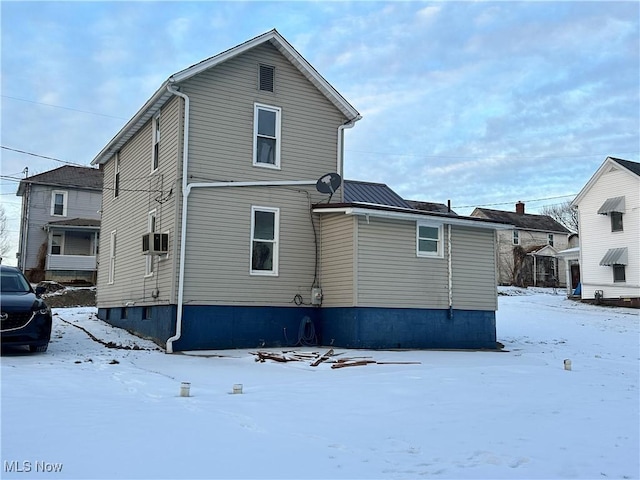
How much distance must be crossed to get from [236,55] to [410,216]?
6.06m

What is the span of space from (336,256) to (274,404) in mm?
8403

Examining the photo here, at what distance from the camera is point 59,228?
3862 centimetres

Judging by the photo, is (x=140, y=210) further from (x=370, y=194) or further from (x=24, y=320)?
(x=370, y=194)

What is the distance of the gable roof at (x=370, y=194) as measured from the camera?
2067cm

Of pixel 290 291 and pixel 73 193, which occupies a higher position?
pixel 73 193

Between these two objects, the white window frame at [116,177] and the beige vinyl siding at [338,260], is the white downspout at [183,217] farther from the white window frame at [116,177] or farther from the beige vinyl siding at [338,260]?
the white window frame at [116,177]

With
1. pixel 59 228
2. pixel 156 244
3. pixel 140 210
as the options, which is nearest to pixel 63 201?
pixel 59 228

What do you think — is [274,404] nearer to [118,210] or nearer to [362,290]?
[362,290]

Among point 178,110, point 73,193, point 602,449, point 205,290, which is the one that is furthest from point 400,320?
point 73,193

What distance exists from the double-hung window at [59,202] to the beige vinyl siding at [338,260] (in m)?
28.2

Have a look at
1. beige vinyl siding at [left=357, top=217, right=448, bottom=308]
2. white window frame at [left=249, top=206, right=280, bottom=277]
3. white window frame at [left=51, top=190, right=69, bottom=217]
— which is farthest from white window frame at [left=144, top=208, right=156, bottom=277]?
white window frame at [left=51, top=190, right=69, bottom=217]

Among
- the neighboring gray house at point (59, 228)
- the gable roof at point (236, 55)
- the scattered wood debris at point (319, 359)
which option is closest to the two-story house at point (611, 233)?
the gable roof at point (236, 55)

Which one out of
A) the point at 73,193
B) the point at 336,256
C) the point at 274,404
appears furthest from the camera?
the point at 73,193

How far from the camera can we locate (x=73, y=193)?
1583 inches
